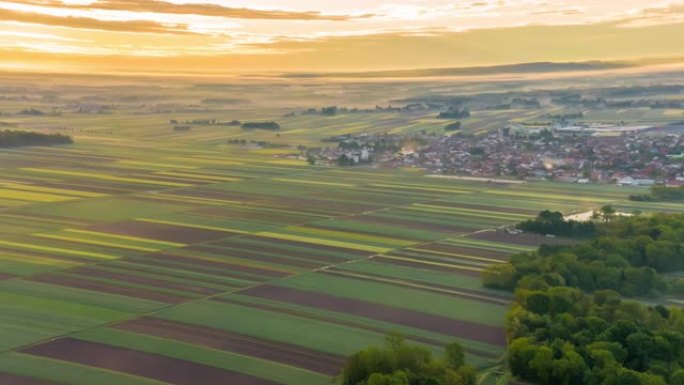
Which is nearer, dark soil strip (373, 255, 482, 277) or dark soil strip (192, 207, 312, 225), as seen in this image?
dark soil strip (373, 255, 482, 277)

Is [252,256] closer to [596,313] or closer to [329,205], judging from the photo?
[596,313]

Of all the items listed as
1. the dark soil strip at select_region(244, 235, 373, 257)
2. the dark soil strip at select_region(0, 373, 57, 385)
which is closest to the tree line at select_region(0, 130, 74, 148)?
the dark soil strip at select_region(244, 235, 373, 257)

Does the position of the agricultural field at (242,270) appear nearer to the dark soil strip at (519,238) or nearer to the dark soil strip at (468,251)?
the dark soil strip at (468,251)

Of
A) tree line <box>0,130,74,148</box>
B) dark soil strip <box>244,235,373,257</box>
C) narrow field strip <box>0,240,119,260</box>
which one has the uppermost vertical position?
tree line <box>0,130,74,148</box>

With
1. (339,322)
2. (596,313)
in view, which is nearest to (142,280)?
(339,322)

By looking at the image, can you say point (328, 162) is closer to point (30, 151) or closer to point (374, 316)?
point (30, 151)

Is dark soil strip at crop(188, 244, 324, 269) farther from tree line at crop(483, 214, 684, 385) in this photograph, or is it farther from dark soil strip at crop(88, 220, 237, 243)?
tree line at crop(483, 214, 684, 385)

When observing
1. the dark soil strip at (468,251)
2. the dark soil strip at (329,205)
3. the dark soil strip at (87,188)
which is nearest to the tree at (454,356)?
the dark soil strip at (468,251)

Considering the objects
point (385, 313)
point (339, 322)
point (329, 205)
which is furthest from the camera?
point (329, 205)
